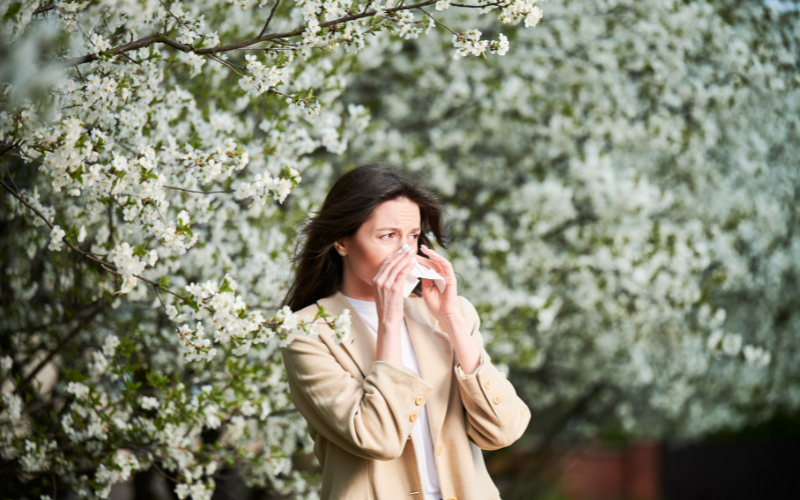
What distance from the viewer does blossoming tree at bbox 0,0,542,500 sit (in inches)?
86.4

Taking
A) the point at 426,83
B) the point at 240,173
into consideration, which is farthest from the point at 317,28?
the point at 426,83

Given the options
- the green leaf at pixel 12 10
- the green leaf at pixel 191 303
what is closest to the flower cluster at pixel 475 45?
the green leaf at pixel 191 303

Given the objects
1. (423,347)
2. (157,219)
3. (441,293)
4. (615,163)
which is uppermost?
(615,163)

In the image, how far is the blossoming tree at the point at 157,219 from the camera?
2.20 meters

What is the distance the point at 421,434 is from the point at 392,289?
446 mm

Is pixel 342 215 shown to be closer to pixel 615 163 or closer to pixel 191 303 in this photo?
pixel 191 303

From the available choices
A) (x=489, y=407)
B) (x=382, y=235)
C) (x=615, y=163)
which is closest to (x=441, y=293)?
(x=382, y=235)

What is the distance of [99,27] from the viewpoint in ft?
9.50

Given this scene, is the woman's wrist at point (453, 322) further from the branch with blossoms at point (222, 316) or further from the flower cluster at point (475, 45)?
the flower cluster at point (475, 45)

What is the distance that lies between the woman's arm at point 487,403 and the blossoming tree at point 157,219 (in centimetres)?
39

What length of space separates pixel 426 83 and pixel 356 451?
4282mm

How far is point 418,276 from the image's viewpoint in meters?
2.09

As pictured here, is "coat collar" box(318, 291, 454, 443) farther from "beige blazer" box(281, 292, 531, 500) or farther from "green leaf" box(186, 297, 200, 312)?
"green leaf" box(186, 297, 200, 312)

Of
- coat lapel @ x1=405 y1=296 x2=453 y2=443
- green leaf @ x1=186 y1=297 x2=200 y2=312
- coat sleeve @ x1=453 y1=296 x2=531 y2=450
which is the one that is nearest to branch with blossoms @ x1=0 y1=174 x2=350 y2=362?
green leaf @ x1=186 y1=297 x2=200 y2=312
